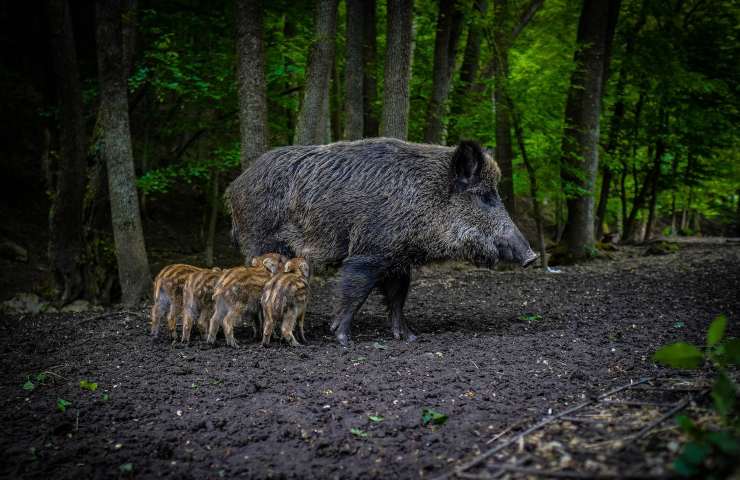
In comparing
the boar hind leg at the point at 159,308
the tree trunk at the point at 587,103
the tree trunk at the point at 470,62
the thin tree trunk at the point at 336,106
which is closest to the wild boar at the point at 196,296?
the boar hind leg at the point at 159,308

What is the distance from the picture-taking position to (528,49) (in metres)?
12.8

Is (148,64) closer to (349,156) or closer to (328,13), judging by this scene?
(328,13)

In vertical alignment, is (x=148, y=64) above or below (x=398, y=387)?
above

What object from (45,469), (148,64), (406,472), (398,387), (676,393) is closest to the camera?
(406,472)

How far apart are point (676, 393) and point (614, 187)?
644 inches

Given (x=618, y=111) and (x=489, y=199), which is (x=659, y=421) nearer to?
(x=489, y=199)

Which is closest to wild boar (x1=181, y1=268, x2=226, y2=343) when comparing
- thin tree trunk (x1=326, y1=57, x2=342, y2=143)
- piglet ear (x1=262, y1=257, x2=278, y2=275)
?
piglet ear (x1=262, y1=257, x2=278, y2=275)

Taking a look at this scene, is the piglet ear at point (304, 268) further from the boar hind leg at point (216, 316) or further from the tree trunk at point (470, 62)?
the tree trunk at point (470, 62)

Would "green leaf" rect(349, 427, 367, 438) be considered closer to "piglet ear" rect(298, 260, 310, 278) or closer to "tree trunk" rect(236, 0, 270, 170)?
"piglet ear" rect(298, 260, 310, 278)

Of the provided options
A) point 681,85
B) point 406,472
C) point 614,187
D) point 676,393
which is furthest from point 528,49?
point 406,472

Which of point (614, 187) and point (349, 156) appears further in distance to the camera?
point (614, 187)

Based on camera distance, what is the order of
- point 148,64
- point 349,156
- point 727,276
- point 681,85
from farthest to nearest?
point 681,85 < point 148,64 < point 727,276 < point 349,156

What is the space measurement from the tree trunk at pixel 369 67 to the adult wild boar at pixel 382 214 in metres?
4.29

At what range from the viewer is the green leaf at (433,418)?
12.4 feet
